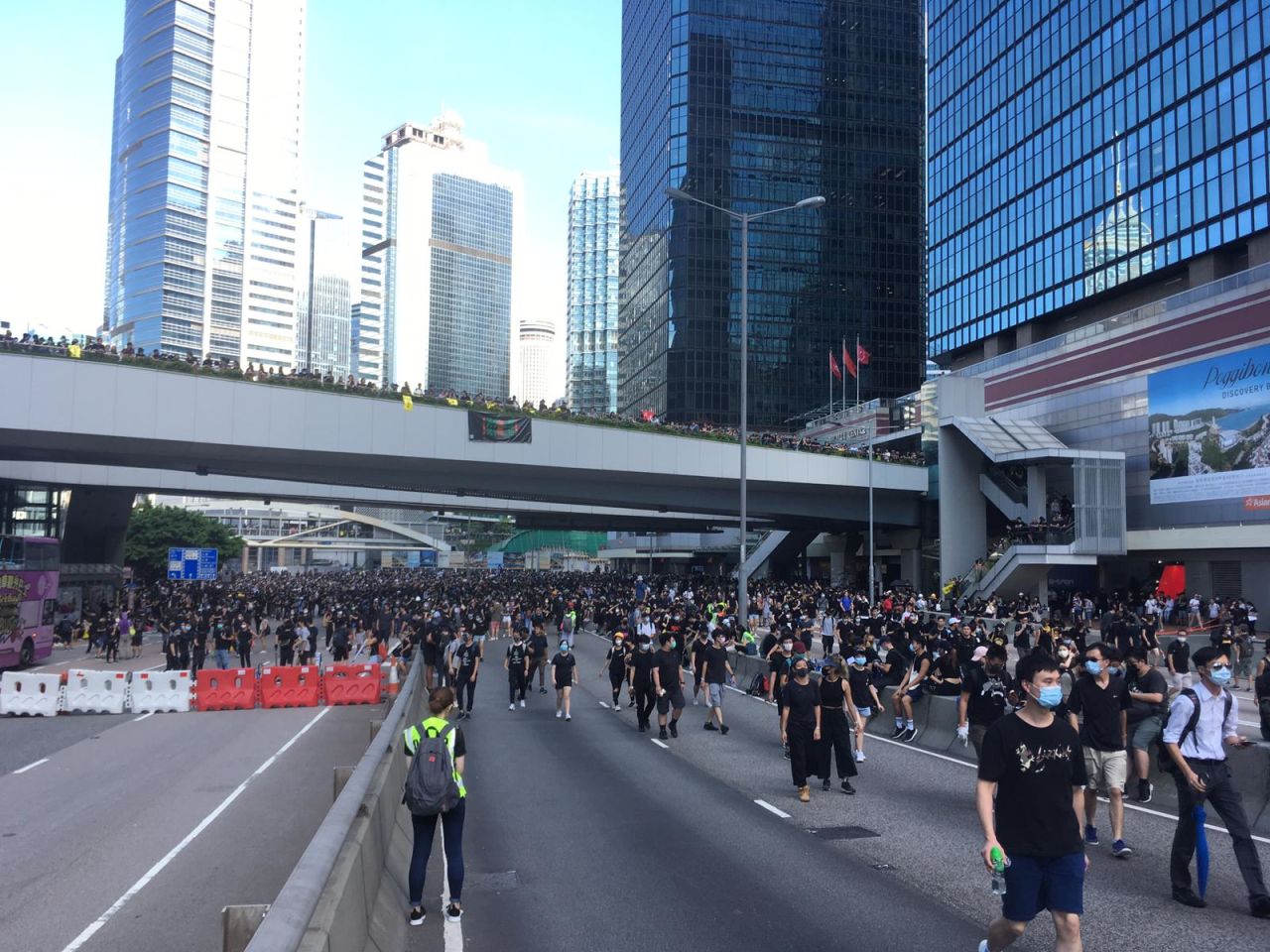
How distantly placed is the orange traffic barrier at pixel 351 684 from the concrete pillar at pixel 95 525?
35.9 meters

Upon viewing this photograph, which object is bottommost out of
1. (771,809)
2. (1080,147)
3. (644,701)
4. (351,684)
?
(351,684)

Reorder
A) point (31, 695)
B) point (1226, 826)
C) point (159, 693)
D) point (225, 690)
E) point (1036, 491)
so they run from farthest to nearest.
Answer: point (1036, 491)
point (225, 690)
point (159, 693)
point (31, 695)
point (1226, 826)

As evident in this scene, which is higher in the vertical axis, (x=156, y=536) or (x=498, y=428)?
(x=498, y=428)

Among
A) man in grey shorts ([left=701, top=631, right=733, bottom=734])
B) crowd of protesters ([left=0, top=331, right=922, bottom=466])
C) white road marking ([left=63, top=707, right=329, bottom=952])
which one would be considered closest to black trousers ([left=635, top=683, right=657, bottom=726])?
man in grey shorts ([left=701, top=631, right=733, bottom=734])

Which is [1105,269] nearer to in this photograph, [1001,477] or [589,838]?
[1001,477]

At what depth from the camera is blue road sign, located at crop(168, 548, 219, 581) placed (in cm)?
4462

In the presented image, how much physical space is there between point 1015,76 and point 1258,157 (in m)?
23.5

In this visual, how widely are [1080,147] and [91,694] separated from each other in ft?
200

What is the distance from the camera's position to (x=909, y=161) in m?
111

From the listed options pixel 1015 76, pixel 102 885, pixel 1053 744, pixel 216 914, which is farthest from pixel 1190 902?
pixel 1015 76

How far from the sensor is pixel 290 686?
829 inches

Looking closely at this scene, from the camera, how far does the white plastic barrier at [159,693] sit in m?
20.0

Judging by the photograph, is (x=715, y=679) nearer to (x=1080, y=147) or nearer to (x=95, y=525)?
(x=95, y=525)

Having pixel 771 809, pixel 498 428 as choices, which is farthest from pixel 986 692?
pixel 498 428
